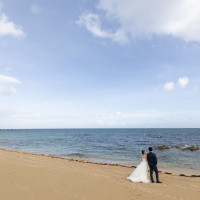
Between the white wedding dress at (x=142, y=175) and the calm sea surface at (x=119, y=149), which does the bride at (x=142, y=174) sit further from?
the calm sea surface at (x=119, y=149)

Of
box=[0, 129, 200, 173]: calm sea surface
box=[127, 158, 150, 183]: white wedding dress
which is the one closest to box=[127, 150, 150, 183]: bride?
box=[127, 158, 150, 183]: white wedding dress

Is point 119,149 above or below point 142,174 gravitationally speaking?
below

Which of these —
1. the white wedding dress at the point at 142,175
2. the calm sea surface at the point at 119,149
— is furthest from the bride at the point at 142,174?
the calm sea surface at the point at 119,149

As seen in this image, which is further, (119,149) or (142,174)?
(119,149)

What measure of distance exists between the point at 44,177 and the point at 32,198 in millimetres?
3086

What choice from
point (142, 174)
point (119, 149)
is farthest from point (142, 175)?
point (119, 149)

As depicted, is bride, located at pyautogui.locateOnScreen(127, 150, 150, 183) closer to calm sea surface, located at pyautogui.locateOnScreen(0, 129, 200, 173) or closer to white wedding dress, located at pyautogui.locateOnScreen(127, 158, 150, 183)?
white wedding dress, located at pyautogui.locateOnScreen(127, 158, 150, 183)

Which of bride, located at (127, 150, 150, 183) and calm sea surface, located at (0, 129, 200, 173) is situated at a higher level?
bride, located at (127, 150, 150, 183)

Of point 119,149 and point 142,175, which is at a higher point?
point 142,175

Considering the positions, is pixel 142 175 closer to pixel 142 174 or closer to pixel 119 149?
pixel 142 174

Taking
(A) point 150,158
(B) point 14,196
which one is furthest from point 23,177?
(A) point 150,158

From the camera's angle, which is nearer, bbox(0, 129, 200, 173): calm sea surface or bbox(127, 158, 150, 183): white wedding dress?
bbox(127, 158, 150, 183): white wedding dress

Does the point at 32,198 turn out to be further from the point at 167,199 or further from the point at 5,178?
the point at 167,199

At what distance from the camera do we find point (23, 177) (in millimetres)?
9477
